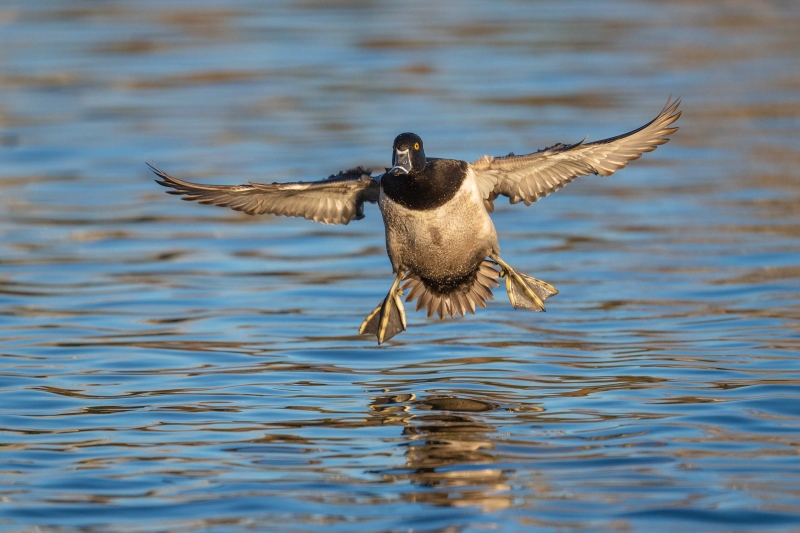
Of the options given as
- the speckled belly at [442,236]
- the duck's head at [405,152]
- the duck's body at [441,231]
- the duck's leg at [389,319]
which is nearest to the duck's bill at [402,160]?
the duck's head at [405,152]

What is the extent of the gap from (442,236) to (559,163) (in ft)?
3.88

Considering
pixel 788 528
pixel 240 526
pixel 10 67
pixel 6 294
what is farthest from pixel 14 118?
pixel 788 528

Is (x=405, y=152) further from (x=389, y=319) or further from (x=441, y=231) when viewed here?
(x=389, y=319)

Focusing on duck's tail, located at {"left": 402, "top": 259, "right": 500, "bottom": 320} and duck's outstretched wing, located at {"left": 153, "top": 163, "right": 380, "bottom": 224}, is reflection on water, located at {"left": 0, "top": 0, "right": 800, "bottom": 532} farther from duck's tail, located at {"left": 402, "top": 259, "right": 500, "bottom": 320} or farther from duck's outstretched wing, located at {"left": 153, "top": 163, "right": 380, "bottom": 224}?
duck's outstretched wing, located at {"left": 153, "top": 163, "right": 380, "bottom": 224}

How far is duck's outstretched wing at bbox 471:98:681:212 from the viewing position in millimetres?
8469

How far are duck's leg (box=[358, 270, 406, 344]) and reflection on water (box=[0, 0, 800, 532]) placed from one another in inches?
10.9

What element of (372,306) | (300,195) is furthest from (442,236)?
Answer: (372,306)

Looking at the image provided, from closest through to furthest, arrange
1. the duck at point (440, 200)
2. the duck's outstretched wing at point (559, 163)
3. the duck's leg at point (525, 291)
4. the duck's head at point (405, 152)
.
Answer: the duck's head at point (405, 152) → the duck at point (440, 200) → the duck's outstretched wing at point (559, 163) → the duck's leg at point (525, 291)

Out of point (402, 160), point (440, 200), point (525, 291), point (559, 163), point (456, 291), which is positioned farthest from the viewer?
point (525, 291)

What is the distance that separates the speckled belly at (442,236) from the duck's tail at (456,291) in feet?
0.29

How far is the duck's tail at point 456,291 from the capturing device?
858cm

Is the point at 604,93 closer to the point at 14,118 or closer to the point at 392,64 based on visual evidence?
the point at 392,64

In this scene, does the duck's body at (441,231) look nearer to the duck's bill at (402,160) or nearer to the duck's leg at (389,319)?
the duck's bill at (402,160)

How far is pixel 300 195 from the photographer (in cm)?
917
